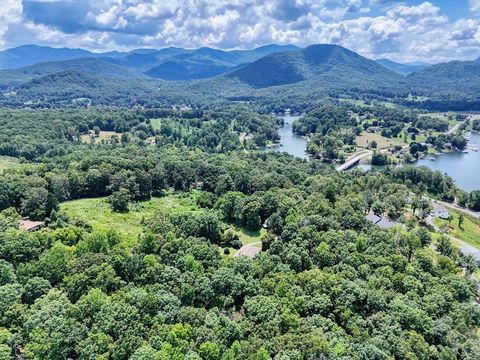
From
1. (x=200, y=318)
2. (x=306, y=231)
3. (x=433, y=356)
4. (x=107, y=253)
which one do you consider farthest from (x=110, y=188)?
(x=433, y=356)

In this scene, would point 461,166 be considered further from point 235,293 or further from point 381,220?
point 235,293

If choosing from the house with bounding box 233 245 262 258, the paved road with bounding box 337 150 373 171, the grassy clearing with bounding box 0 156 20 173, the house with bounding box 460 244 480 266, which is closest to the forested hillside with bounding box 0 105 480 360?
the house with bounding box 233 245 262 258

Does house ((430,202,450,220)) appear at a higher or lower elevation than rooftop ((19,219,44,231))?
lower

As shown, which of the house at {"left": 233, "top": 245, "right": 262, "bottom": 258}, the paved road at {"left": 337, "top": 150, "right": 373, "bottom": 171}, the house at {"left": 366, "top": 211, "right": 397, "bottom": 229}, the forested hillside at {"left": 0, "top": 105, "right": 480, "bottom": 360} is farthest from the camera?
the paved road at {"left": 337, "top": 150, "right": 373, "bottom": 171}

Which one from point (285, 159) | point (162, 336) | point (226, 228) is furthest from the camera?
point (285, 159)

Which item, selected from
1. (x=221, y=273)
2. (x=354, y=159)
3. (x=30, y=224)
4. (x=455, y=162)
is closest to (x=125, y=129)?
(x=354, y=159)

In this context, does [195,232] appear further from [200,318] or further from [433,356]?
[433,356]

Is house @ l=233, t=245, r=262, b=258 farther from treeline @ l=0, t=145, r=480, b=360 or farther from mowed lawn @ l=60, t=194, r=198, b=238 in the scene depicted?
mowed lawn @ l=60, t=194, r=198, b=238

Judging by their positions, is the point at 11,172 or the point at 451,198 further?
the point at 451,198
